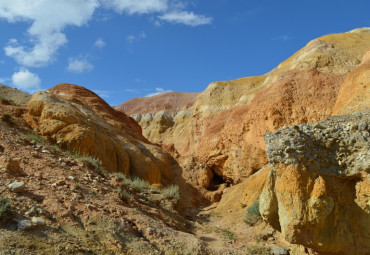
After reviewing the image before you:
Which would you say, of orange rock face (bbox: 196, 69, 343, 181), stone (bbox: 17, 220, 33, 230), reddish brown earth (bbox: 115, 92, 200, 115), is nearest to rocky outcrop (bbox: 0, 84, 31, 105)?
orange rock face (bbox: 196, 69, 343, 181)

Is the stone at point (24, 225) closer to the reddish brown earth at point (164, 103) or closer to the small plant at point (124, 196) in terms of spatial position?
the small plant at point (124, 196)

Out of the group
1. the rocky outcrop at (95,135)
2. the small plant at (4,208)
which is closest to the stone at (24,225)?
→ the small plant at (4,208)

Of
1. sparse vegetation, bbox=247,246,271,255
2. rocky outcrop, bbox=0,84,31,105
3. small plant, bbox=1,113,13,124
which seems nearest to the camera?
sparse vegetation, bbox=247,246,271,255

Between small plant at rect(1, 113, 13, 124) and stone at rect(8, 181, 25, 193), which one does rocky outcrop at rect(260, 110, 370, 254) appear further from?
small plant at rect(1, 113, 13, 124)

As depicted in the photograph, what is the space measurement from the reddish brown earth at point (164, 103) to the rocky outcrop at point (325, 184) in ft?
169

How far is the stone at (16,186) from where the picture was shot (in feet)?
24.1

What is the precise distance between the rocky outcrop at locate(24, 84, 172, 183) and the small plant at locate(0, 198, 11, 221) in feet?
24.3

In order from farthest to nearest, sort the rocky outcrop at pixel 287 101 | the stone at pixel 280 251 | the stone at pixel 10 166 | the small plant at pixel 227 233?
the rocky outcrop at pixel 287 101, the small plant at pixel 227 233, the stone at pixel 280 251, the stone at pixel 10 166

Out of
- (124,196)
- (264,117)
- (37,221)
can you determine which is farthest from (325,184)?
(264,117)

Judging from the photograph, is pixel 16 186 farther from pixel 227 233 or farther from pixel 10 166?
pixel 227 233

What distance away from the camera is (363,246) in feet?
20.5

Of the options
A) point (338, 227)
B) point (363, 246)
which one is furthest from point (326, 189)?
point (363, 246)

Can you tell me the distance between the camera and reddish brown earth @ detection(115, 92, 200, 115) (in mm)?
60909

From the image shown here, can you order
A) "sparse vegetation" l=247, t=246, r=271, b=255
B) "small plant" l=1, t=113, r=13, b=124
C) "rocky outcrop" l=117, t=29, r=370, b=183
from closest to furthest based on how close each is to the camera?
"sparse vegetation" l=247, t=246, r=271, b=255, "small plant" l=1, t=113, r=13, b=124, "rocky outcrop" l=117, t=29, r=370, b=183
